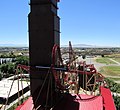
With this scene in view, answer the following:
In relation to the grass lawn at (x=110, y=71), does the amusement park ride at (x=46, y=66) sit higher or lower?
higher

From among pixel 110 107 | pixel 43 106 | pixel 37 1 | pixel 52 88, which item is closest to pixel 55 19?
pixel 37 1

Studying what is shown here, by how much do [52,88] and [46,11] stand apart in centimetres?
519

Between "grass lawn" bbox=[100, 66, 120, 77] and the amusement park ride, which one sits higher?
the amusement park ride

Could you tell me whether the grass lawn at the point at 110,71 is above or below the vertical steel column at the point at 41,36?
below

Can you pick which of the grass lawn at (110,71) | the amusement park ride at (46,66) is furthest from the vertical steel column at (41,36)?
the grass lawn at (110,71)

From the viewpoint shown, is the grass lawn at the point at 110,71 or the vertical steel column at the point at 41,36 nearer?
the vertical steel column at the point at 41,36

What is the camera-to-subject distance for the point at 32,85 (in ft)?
47.6

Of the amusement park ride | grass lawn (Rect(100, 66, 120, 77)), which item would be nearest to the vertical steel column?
the amusement park ride

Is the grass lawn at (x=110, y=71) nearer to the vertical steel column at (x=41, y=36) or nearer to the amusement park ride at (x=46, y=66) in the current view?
the amusement park ride at (x=46, y=66)

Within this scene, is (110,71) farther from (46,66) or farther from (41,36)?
(41,36)

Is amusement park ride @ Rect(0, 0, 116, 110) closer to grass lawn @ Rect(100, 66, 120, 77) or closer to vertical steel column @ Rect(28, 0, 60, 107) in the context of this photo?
vertical steel column @ Rect(28, 0, 60, 107)

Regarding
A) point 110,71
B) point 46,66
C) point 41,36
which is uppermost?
point 41,36

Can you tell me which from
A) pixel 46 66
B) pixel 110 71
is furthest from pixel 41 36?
pixel 110 71

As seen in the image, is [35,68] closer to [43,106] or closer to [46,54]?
[46,54]
